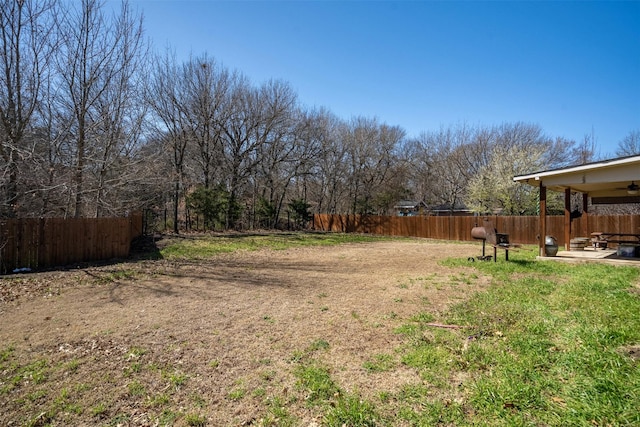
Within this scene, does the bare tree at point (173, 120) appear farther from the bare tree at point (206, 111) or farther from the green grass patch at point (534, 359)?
the green grass patch at point (534, 359)

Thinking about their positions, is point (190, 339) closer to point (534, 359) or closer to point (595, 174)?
point (534, 359)

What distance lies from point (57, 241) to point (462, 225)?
18.1 meters

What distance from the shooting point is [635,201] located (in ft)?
40.4

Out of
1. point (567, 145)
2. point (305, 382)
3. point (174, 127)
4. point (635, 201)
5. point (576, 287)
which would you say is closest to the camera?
point (305, 382)

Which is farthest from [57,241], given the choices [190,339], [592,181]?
[592,181]

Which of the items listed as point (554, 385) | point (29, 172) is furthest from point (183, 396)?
→ point (29, 172)

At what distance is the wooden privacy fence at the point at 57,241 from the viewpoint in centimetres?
759

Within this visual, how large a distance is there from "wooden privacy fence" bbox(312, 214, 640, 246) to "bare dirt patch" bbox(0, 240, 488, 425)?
35.9ft

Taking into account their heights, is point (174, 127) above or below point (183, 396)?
above

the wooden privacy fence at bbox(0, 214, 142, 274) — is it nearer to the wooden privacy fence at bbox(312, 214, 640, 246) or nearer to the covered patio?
the covered patio

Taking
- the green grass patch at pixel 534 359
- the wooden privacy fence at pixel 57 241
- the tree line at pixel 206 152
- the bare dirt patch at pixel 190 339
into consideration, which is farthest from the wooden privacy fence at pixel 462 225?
the wooden privacy fence at pixel 57 241

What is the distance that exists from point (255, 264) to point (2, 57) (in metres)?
8.28

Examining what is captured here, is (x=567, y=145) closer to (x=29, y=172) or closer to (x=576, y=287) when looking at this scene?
(x=576, y=287)

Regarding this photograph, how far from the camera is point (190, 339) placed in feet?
12.5
